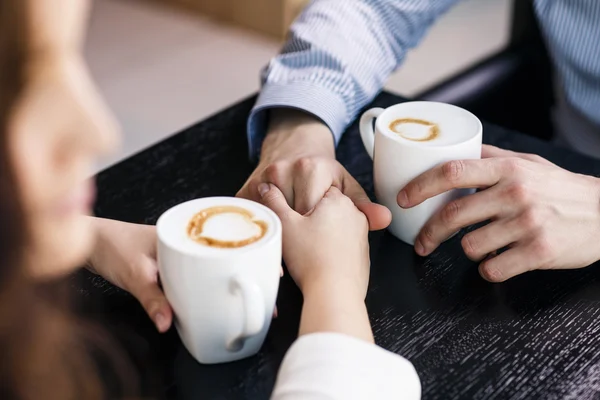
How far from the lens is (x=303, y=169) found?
2.84ft

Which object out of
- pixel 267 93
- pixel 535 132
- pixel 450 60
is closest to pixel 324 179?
pixel 267 93

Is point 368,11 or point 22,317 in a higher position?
point 22,317

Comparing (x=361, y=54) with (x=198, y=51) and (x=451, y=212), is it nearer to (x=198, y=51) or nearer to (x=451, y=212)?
(x=451, y=212)

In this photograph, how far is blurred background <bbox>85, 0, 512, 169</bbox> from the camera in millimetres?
2615

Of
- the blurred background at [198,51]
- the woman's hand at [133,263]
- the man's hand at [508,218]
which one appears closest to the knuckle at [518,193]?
the man's hand at [508,218]

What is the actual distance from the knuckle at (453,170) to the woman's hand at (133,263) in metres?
0.28

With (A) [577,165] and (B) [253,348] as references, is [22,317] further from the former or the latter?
(A) [577,165]

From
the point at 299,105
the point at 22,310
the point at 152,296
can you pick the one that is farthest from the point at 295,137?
the point at 22,310

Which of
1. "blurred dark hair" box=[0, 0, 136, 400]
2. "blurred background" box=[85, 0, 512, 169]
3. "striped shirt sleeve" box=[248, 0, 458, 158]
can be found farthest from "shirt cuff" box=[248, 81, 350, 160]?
"blurred background" box=[85, 0, 512, 169]

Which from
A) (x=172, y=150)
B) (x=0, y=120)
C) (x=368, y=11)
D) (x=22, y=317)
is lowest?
(x=172, y=150)

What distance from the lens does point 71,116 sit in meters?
0.40

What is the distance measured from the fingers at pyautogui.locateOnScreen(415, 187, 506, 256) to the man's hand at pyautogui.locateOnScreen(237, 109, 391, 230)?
0.05 metres

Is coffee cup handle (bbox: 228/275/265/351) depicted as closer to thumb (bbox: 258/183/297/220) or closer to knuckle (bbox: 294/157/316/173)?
thumb (bbox: 258/183/297/220)

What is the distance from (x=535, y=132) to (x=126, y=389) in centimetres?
107
